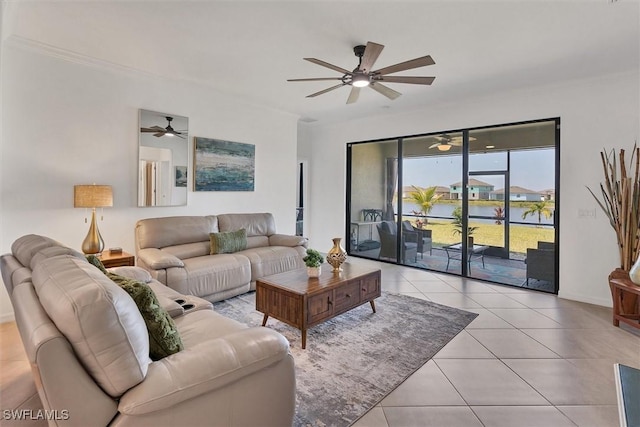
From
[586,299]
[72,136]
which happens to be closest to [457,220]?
[586,299]

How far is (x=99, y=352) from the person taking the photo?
1.16 metres

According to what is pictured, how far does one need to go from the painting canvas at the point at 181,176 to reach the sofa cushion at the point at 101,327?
11.2 feet

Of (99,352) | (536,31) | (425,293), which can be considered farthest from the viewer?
(425,293)

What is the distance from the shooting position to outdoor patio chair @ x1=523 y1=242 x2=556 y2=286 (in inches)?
177

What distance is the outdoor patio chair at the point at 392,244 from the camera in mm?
6000

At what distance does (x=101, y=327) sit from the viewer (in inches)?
45.2

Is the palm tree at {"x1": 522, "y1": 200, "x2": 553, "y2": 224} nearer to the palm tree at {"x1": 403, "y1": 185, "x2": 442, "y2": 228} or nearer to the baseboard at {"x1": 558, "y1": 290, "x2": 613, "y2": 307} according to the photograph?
the baseboard at {"x1": 558, "y1": 290, "x2": 613, "y2": 307}

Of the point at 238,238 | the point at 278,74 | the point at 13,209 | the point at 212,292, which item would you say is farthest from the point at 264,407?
the point at 278,74

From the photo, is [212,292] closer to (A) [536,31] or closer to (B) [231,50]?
(B) [231,50]

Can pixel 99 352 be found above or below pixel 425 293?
above

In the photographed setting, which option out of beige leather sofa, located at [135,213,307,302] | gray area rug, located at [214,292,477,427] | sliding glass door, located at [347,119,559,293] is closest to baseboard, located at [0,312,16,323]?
beige leather sofa, located at [135,213,307,302]

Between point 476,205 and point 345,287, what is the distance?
10.3 ft

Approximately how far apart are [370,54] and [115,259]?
10.7ft

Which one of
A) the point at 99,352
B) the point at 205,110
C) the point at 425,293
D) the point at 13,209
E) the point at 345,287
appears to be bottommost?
the point at 425,293
